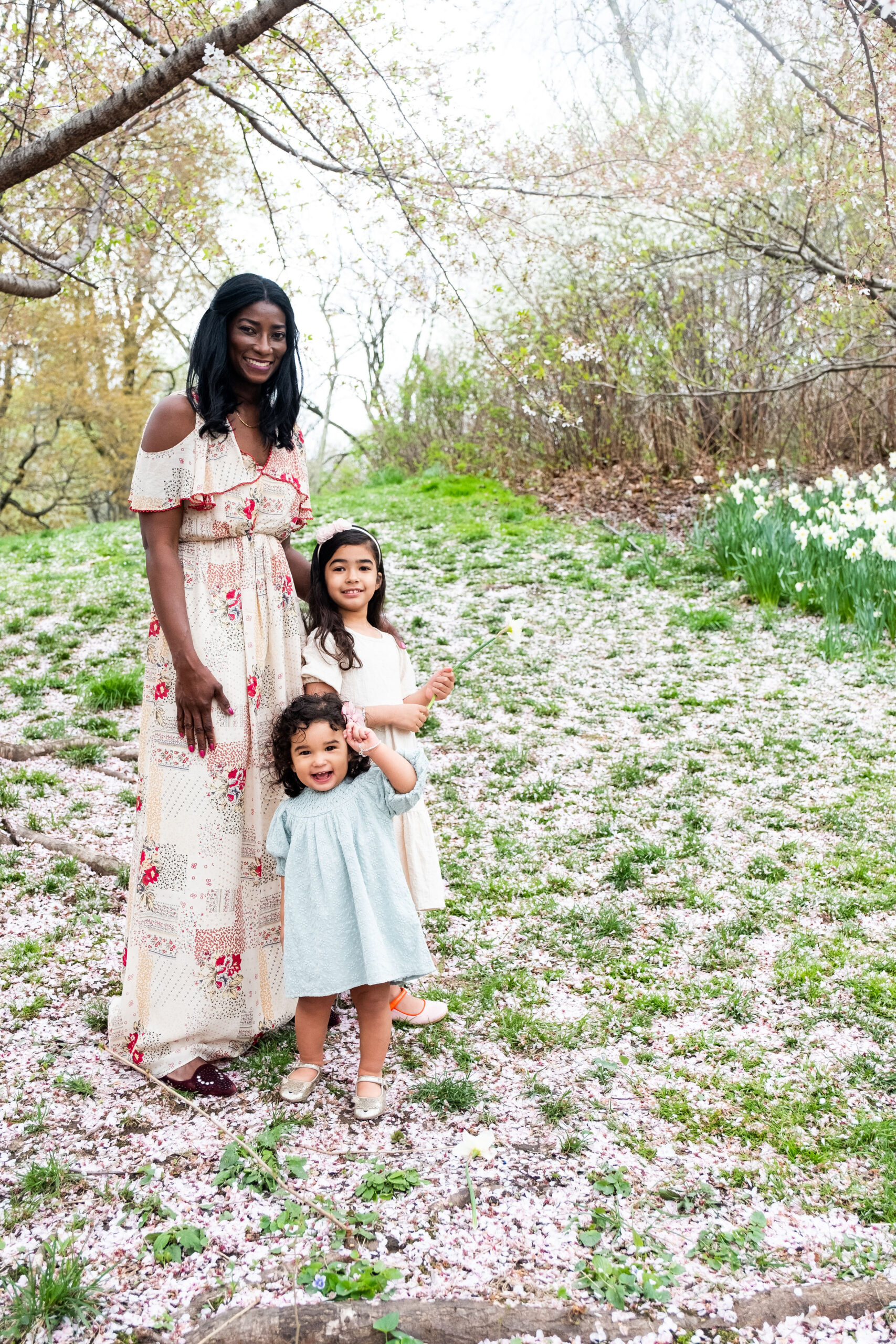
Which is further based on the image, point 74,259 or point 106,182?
point 106,182

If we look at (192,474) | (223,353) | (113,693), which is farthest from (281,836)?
(113,693)

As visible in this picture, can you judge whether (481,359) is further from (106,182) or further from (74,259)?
(74,259)

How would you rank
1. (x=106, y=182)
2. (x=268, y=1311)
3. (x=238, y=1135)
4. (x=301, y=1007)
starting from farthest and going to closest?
(x=106, y=182)
(x=301, y=1007)
(x=238, y=1135)
(x=268, y=1311)

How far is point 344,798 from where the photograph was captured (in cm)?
241

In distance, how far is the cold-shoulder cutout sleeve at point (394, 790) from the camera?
2424 mm

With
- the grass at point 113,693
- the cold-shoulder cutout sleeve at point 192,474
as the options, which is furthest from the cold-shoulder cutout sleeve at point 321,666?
the grass at point 113,693

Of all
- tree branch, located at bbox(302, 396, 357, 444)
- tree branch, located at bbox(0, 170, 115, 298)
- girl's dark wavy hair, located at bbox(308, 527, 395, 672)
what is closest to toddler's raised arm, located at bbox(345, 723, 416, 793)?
girl's dark wavy hair, located at bbox(308, 527, 395, 672)

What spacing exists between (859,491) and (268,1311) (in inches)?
294

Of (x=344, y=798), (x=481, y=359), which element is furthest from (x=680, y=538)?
(x=344, y=798)

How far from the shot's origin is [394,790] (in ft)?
Answer: 7.99

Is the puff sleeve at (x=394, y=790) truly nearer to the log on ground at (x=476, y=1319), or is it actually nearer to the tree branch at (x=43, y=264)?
the log on ground at (x=476, y=1319)

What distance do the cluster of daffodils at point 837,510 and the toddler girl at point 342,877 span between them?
13.9 feet

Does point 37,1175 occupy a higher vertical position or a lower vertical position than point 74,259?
lower

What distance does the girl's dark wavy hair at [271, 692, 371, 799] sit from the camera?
7.77ft
